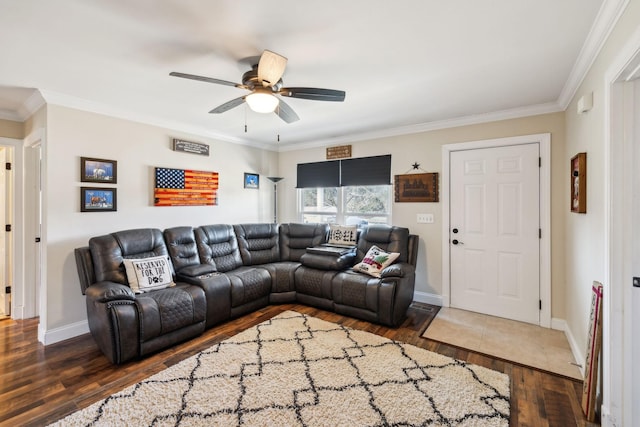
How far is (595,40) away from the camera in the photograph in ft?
6.23

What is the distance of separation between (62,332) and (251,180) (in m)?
3.10

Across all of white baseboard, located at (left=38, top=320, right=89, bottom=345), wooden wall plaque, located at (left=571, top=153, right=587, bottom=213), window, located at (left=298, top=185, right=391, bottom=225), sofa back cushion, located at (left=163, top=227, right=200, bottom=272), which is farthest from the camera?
window, located at (left=298, top=185, right=391, bottom=225)

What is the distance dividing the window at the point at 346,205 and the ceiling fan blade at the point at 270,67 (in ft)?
8.86

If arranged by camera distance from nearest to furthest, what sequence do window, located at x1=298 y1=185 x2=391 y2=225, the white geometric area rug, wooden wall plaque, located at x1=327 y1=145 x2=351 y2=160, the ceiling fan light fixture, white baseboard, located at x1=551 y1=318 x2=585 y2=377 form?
the white geometric area rug < the ceiling fan light fixture < white baseboard, located at x1=551 y1=318 x2=585 y2=377 < window, located at x1=298 y1=185 x2=391 y2=225 < wooden wall plaque, located at x1=327 y1=145 x2=351 y2=160

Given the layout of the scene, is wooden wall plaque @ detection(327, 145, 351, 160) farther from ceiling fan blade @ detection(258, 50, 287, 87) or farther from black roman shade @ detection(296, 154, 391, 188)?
ceiling fan blade @ detection(258, 50, 287, 87)

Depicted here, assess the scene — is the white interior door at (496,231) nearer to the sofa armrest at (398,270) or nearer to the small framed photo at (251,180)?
the sofa armrest at (398,270)

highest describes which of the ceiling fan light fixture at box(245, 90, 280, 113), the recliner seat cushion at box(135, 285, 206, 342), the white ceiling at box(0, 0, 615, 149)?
the white ceiling at box(0, 0, 615, 149)

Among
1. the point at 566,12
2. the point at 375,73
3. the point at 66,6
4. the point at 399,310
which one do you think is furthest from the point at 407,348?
the point at 66,6

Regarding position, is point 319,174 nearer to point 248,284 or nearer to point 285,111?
point 248,284

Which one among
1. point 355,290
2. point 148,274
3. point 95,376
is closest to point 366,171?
point 355,290

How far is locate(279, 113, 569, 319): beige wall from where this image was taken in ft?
10.5

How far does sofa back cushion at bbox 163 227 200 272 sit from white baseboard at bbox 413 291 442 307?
2.96m

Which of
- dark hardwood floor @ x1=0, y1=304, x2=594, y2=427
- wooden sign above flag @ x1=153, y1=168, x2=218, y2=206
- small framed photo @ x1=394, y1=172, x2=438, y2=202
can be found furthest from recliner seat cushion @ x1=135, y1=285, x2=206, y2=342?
small framed photo @ x1=394, y1=172, x2=438, y2=202

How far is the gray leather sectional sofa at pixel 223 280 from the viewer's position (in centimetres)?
256
